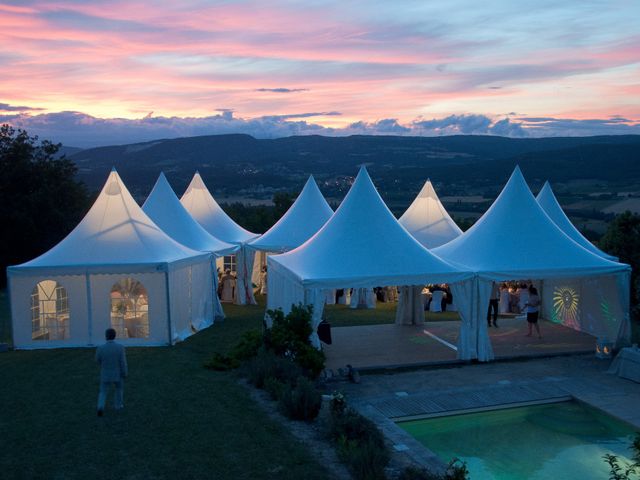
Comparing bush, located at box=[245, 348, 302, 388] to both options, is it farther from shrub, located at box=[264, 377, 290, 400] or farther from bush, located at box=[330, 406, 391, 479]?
bush, located at box=[330, 406, 391, 479]

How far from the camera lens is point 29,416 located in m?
8.27

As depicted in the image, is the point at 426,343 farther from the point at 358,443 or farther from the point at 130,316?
the point at 358,443

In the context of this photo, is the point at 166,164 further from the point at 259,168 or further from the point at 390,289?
the point at 390,289

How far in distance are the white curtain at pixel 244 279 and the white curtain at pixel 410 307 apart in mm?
5649

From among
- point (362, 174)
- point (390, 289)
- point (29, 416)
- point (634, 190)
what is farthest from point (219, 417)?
point (634, 190)

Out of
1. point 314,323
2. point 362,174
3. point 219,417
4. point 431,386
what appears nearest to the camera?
point 219,417

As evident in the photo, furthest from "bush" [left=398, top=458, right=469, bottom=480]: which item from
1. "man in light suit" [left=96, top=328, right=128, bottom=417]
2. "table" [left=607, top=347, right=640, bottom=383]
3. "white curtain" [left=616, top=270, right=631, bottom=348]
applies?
"white curtain" [left=616, top=270, right=631, bottom=348]

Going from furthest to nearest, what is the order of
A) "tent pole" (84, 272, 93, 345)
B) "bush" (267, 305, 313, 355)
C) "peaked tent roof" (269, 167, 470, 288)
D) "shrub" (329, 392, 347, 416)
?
1. "tent pole" (84, 272, 93, 345)
2. "peaked tent roof" (269, 167, 470, 288)
3. "bush" (267, 305, 313, 355)
4. "shrub" (329, 392, 347, 416)

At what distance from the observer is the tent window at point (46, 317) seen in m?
12.8

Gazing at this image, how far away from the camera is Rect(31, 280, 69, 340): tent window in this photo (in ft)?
41.8

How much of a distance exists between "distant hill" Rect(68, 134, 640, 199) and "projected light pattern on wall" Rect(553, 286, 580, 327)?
42730 millimetres

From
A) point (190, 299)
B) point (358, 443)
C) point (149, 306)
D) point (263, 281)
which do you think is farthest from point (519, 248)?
point (263, 281)

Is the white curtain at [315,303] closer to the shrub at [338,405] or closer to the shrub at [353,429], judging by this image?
the shrub at [338,405]

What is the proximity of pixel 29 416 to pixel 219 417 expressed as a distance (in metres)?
2.57
